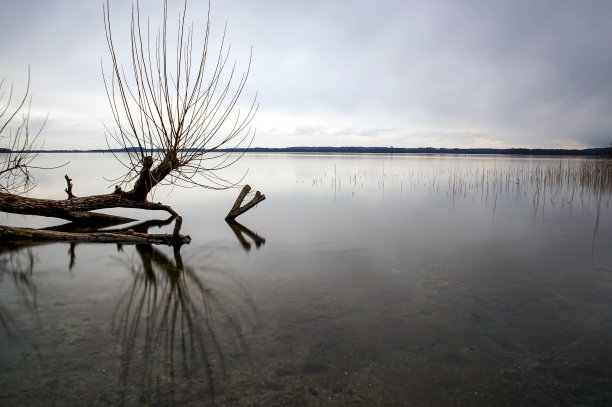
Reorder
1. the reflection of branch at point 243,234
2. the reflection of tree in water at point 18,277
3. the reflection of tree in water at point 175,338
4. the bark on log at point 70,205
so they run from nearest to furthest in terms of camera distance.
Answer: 1. the reflection of tree in water at point 175,338
2. the reflection of tree in water at point 18,277
3. the reflection of branch at point 243,234
4. the bark on log at point 70,205

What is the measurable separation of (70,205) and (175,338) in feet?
20.2

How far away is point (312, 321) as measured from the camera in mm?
3373

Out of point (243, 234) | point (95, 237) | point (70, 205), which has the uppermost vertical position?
point (70, 205)

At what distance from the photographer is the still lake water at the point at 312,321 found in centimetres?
237

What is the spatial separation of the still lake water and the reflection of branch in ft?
0.31

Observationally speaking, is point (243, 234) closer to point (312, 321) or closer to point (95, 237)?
point (95, 237)

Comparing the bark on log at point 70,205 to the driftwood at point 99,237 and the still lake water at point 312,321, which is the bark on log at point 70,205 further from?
the still lake water at point 312,321

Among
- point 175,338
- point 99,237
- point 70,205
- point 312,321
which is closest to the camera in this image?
point 175,338

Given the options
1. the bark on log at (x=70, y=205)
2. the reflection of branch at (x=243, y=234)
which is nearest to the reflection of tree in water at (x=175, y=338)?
the reflection of branch at (x=243, y=234)

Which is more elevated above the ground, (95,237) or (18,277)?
(95,237)

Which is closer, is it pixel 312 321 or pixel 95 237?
pixel 312 321

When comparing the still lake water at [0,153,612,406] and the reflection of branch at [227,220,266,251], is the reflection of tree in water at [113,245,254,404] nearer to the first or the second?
the still lake water at [0,153,612,406]

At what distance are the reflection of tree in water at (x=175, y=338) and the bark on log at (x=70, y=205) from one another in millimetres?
3677

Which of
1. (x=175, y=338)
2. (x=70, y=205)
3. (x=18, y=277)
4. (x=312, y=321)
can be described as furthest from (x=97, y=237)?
(x=312, y=321)
